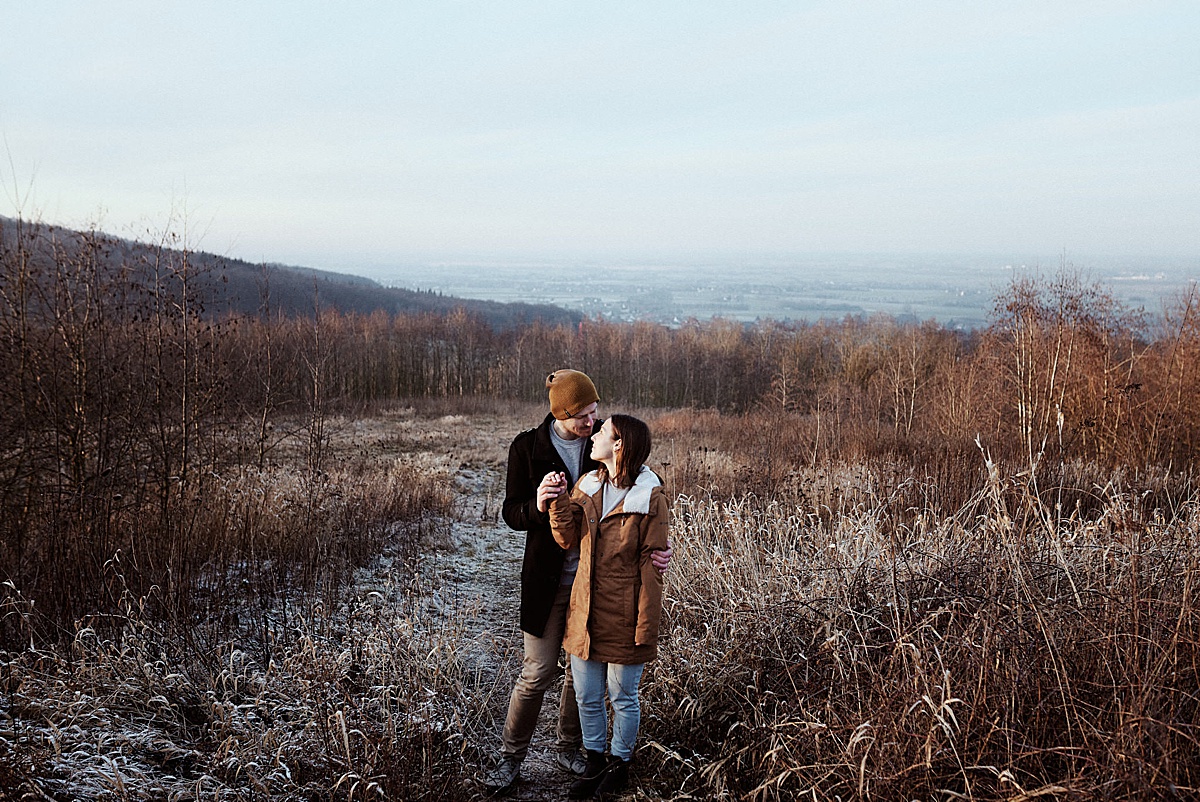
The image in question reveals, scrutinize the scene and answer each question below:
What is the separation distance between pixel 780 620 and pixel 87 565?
413cm

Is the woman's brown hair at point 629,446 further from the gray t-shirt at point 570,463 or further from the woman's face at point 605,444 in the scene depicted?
the gray t-shirt at point 570,463

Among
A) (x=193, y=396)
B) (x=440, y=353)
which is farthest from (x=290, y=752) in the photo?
(x=440, y=353)

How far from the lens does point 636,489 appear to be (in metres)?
3.11

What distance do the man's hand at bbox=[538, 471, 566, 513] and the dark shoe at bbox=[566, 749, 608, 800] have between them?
1.17 m

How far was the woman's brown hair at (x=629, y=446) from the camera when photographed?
3.06m

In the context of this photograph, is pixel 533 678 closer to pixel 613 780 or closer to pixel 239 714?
pixel 613 780

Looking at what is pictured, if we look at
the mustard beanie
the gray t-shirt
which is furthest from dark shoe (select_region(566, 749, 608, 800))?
the mustard beanie

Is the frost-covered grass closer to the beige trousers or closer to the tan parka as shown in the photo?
the beige trousers

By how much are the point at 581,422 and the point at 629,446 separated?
295mm

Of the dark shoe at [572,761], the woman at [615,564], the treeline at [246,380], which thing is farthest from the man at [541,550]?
the treeline at [246,380]

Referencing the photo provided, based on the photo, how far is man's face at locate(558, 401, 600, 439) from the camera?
3.22m

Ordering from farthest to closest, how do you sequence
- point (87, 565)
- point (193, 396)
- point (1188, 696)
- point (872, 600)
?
point (193, 396)
point (87, 565)
point (872, 600)
point (1188, 696)

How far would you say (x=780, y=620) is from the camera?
385cm

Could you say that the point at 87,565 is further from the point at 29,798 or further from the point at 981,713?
the point at 981,713
